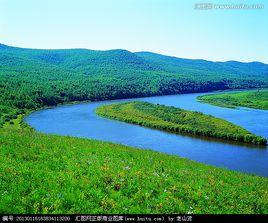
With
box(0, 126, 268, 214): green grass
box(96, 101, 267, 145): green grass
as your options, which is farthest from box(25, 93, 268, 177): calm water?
box(0, 126, 268, 214): green grass

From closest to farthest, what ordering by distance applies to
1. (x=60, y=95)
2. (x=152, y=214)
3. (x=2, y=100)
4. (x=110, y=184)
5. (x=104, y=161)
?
(x=152, y=214) → (x=110, y=184) → (x=104, y=161) → (x=2, y=100) → (x=60, y=95)

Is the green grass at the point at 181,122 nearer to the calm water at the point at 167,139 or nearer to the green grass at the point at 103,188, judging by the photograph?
the calm water at the point at 167,139

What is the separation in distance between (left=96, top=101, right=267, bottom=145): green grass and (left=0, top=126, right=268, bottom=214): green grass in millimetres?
50641

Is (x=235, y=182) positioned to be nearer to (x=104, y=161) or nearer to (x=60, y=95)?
(x=104, y=161)

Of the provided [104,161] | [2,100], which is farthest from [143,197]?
[2,100]

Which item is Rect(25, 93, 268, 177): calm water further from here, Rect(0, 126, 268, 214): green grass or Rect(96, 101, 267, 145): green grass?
Rect(0, 126, 268, 214): green grass

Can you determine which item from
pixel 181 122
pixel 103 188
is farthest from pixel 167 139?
pixel 103 188

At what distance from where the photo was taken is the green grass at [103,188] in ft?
48.0

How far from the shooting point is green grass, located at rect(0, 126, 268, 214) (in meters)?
14.6

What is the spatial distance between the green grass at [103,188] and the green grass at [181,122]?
50.6 m

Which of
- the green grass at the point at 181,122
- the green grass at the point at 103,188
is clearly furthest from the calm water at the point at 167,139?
the green grass at the point at 103,188

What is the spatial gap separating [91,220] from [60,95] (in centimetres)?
14009

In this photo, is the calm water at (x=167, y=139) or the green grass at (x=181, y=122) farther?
the green grass at (x=181, y=122)

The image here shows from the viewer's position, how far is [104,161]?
22.5 m
